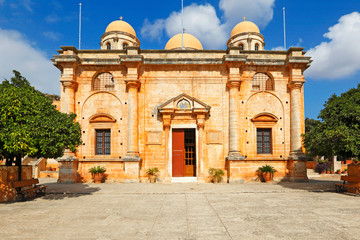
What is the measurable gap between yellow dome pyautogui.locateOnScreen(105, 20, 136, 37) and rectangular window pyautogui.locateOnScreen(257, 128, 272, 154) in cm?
2412

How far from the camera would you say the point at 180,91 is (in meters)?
17.2

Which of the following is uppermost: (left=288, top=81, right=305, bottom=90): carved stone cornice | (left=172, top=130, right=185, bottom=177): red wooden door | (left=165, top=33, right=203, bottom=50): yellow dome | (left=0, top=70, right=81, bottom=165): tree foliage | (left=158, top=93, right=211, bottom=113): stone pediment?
(left=165, top=33, right=203, bottom=50): yellow dome

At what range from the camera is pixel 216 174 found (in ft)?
52.2

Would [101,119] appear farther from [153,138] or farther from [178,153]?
[178,153]

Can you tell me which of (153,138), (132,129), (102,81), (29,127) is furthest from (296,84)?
(29,127)

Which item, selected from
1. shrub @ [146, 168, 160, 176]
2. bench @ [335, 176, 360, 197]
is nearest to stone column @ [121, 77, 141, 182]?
shrub @ [146, 168, 160, 176]

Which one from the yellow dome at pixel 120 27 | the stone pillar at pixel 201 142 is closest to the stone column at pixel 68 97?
the stone pillar at pixel 201 142

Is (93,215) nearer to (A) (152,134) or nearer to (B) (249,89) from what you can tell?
(A) (152,134)

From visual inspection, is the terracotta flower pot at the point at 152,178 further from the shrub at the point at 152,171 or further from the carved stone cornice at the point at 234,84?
the carved stone cornice at the point at 234,84

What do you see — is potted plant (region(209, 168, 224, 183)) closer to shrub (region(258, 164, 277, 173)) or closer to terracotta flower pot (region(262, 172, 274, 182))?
shrub (region(258, 164, 277, 173))

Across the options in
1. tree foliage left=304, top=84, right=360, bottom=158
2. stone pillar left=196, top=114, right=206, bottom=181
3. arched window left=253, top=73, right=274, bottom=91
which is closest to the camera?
tree foliage left=304, top=84, right=360, bottom=158

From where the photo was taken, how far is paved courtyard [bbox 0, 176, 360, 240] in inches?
229

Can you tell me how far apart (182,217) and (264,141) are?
38.1 feet

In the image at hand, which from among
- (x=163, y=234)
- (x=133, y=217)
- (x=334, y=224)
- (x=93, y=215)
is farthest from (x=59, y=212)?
(x=334, y=224)
